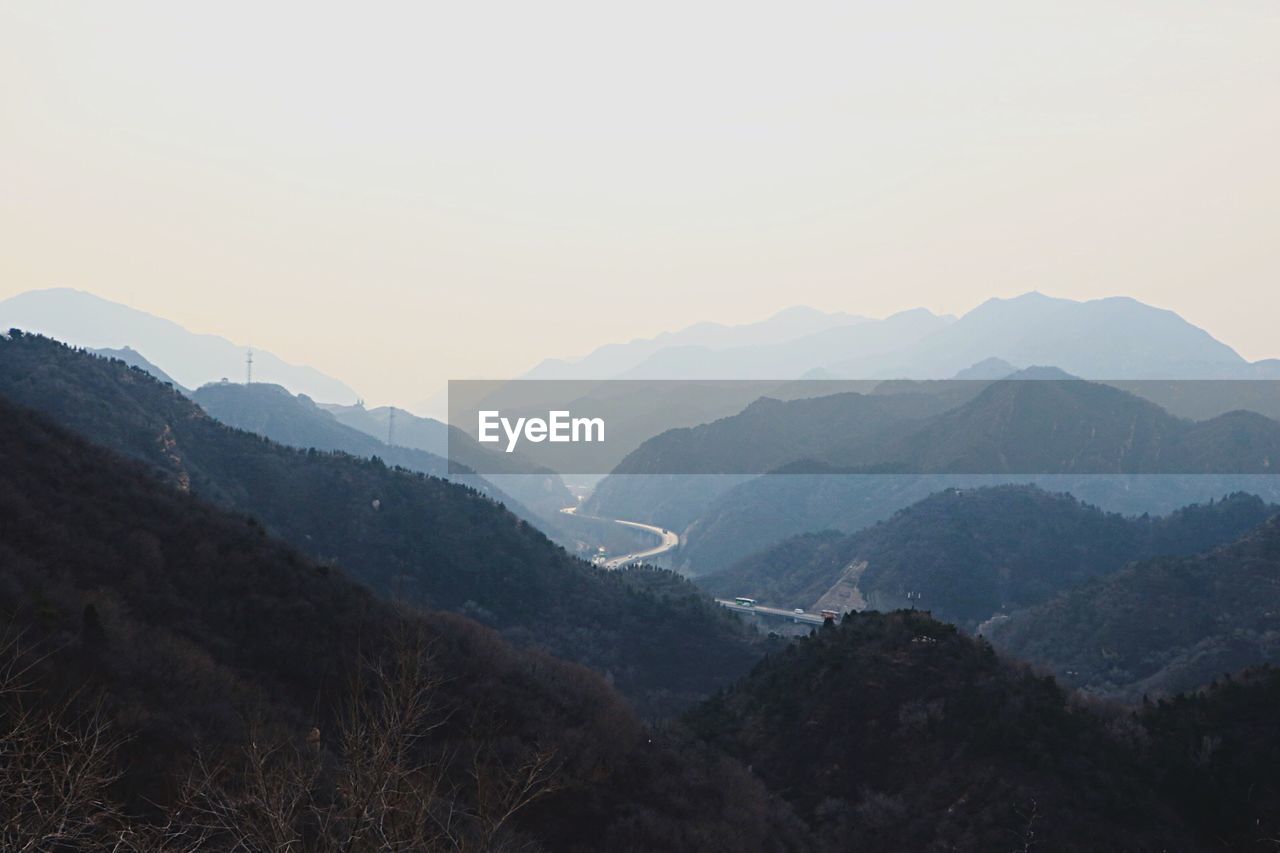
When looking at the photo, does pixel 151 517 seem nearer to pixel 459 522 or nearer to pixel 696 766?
pixel 696 766

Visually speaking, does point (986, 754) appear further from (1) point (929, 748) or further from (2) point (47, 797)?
(2) point (47, 797)

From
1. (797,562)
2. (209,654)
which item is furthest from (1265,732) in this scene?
(797,562)

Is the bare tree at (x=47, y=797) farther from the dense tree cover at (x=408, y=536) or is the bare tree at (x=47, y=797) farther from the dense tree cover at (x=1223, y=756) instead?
the dense tree cover at (x=408, y=536)

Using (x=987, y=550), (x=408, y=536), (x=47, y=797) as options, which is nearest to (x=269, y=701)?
(x=47, y=797)

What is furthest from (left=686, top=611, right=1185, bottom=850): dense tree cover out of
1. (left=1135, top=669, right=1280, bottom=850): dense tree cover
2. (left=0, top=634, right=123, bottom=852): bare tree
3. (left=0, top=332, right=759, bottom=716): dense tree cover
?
(left=0, top=634, right=123, bottom=852): bare tree

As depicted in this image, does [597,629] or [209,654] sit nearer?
[209,654]

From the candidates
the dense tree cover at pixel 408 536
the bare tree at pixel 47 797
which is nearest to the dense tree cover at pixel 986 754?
the dense tree cover at pixel 408 536
